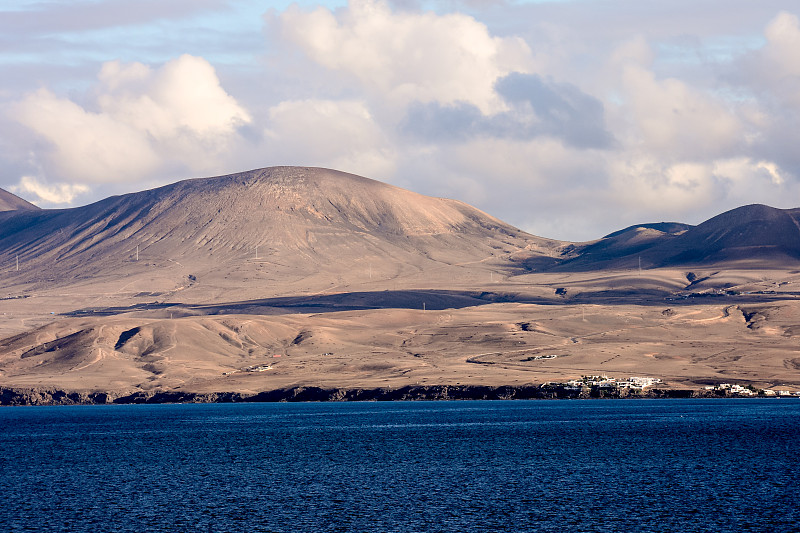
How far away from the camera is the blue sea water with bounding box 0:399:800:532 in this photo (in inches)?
2500

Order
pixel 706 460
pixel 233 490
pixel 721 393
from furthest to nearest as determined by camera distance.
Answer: pixel 721 393 < pixel 706 460 < pixel 233 490

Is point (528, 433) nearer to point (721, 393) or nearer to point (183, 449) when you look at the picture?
point (183, 449)

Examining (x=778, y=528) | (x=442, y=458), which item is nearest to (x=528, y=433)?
(x=442, y=458)

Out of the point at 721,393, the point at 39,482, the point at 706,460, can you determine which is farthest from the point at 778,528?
the point at 721,393

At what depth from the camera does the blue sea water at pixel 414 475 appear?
6350 cm

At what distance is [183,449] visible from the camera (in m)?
112

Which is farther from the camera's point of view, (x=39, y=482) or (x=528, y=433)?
(x=528, y=433)

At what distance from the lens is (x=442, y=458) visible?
9812 centimetres

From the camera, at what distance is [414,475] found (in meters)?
85.5

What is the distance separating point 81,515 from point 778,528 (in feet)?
148

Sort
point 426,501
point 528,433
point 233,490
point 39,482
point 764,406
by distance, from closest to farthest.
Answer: point 426,501 → point 233,490 → point 39,482 → point 528,433 → point 764,406

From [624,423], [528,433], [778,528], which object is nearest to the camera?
[778,528]

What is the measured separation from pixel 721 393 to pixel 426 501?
134 meters

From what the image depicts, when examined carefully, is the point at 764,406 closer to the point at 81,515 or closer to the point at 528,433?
the point at 528,433
